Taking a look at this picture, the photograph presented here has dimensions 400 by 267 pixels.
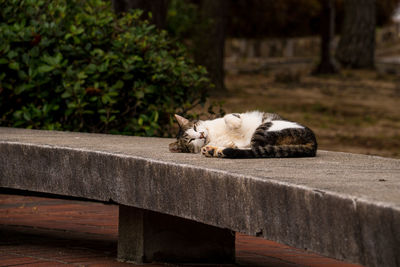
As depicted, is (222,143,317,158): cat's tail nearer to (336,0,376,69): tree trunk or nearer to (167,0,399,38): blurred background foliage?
(336,0,376,69): tree trunk

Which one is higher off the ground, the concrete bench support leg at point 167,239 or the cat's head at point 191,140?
the cat's head at point 191,140

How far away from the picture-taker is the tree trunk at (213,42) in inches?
544

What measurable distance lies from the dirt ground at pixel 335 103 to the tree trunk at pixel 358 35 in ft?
4.08

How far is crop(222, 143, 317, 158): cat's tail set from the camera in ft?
11.8

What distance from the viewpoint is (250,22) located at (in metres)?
25.2

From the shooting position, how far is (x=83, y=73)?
5.30 metres

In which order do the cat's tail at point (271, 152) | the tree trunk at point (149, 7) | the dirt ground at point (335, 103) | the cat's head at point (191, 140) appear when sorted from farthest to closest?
the dirt ground at point (335, 103), the tree trunk at point (149, 7), the cat's head at point (191, 140), the cat's tail at point (271, 152)

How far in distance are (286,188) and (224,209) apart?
0.40m

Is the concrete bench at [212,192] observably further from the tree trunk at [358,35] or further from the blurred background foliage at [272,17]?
the blurred background foliage at [272,17]

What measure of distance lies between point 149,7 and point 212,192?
4355mm

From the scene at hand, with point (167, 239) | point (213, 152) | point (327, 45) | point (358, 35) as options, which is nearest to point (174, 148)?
point (213, 152)

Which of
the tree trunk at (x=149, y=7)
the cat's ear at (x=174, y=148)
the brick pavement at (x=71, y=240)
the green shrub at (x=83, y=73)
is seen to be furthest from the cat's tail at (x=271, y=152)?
the tree trunk at (x=149, y=7)

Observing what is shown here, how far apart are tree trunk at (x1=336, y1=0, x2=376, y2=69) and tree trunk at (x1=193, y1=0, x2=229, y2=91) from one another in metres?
6.94

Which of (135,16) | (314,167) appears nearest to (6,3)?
(135,16)
